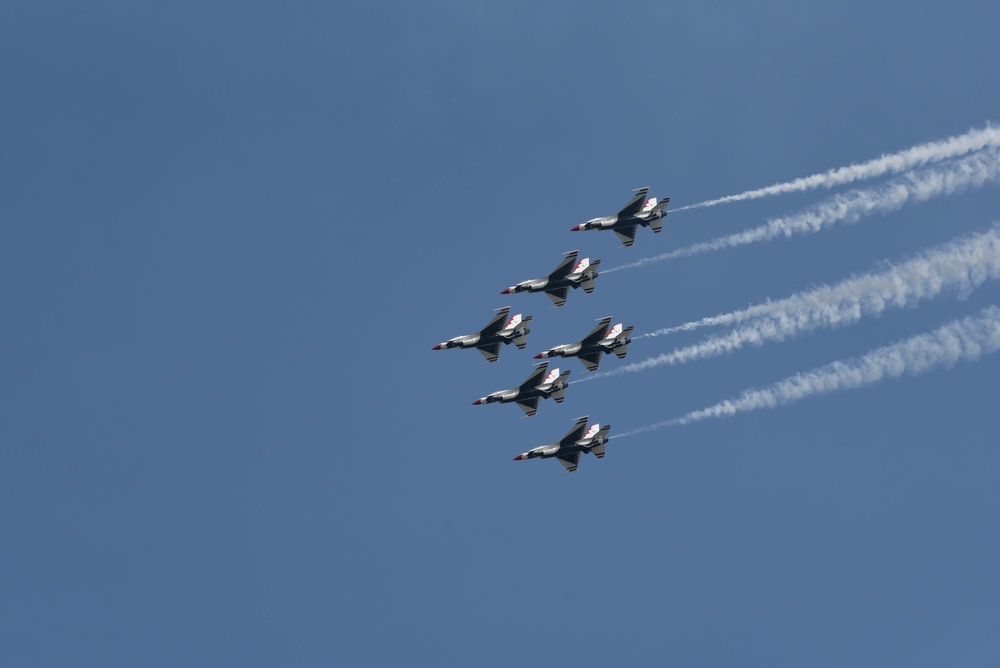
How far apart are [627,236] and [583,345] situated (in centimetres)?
1112

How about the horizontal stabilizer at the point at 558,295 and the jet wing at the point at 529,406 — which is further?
the horizontal stabilizer at the point at 558,295

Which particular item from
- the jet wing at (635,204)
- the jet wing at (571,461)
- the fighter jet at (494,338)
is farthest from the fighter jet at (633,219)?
the jet wing at (571,461)

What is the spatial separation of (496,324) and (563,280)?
23.9 feet

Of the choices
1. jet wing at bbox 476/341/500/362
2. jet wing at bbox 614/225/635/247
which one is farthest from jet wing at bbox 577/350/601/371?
jet wing at bbox 614/225/635/247

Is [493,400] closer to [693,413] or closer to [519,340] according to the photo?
[519,340]

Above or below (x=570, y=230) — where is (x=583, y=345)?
below

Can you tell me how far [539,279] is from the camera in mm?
136125

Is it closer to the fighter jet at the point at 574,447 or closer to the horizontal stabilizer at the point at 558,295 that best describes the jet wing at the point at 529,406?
the fighter jet at the point at 574,447

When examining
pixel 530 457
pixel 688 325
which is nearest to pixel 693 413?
pixel 688 325

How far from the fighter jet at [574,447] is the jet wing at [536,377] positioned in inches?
198

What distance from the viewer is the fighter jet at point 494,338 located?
443ft

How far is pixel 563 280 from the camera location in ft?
446

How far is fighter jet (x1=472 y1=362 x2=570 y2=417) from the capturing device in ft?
441

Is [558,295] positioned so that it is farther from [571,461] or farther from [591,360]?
[571,461]
